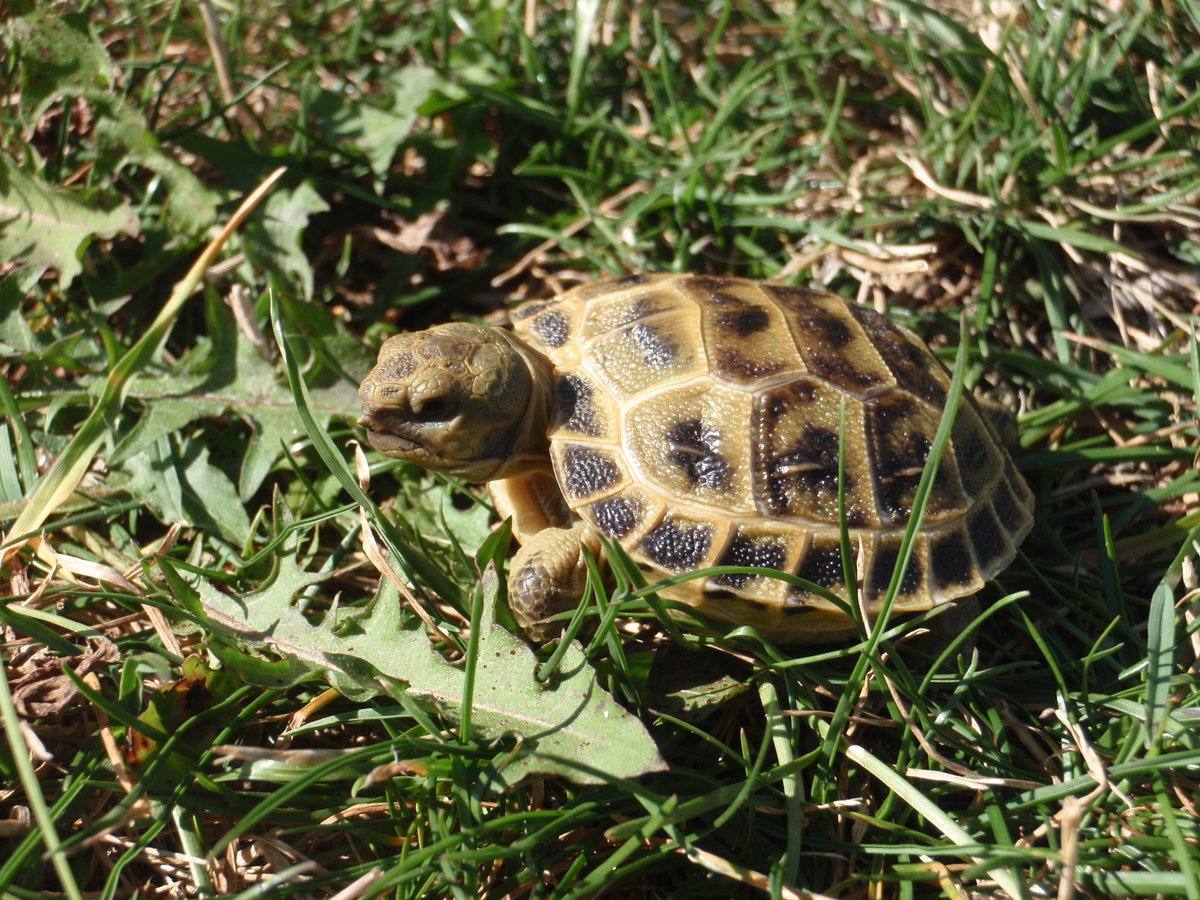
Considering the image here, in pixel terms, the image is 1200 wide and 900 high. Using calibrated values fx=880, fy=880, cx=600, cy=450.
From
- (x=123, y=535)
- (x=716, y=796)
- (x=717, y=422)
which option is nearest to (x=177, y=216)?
(x=123, y=535)

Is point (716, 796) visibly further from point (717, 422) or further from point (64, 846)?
point (64, 846)

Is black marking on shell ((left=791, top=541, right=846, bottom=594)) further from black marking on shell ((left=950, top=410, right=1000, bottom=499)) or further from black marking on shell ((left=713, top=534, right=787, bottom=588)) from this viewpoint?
black marking on shell ((left=950, top=410, right=1000, bottom=499))

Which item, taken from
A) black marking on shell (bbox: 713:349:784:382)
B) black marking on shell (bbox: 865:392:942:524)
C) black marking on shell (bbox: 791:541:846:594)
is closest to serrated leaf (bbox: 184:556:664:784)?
black marking on shell (bbox: 791:541:846:594)

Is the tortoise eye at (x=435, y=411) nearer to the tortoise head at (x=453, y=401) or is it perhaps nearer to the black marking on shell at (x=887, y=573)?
the tortoise head at (x=453, y=401)

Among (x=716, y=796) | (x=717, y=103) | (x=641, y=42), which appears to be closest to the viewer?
(x=716, y=796)

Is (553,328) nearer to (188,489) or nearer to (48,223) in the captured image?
(188,489)

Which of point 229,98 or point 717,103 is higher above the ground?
point 229,98
